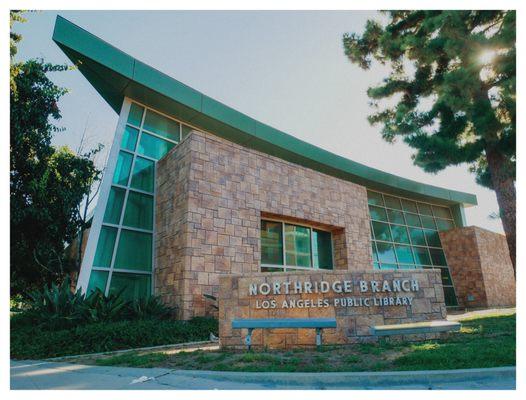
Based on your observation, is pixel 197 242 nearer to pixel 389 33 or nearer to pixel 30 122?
pixel 30 122

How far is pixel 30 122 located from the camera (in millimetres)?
12266

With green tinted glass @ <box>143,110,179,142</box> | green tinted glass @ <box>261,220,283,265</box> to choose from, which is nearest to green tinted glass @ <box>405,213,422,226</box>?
green tinted glass @ <box>261,220,283,265</box>

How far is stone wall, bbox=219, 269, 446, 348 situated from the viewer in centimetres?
727

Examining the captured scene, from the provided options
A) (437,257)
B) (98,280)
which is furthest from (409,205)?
(98,280)

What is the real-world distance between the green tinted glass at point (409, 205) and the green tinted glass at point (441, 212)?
207cm

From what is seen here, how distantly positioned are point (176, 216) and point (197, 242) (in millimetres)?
1224

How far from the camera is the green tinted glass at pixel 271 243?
42.2ft

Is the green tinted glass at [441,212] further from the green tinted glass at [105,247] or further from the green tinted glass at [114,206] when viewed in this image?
the green tinted glass at [105,247]

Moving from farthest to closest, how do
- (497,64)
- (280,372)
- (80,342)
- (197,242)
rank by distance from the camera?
(197,242)
(497,64)
(80,342)
(280,372)

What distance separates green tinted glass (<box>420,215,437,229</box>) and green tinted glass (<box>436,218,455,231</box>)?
506 mm

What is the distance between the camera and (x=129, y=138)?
12531mm

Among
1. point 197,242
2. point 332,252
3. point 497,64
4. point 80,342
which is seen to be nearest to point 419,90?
point 497,64

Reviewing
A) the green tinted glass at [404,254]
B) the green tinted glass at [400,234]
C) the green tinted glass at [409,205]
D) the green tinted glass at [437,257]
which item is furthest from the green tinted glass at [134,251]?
the green tinted glass at [437,257]

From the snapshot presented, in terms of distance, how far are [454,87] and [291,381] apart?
9020 mm
